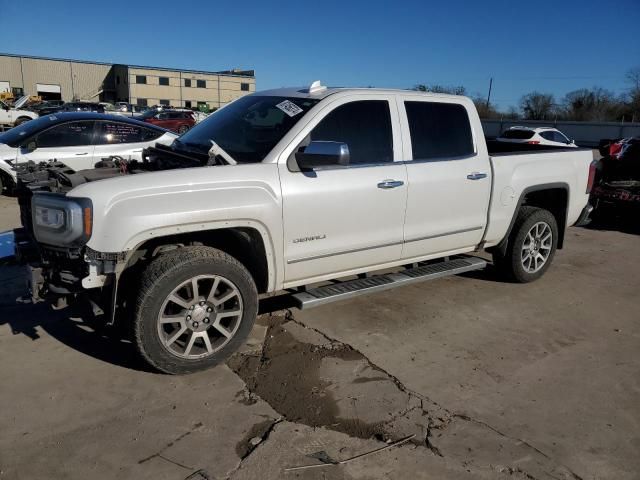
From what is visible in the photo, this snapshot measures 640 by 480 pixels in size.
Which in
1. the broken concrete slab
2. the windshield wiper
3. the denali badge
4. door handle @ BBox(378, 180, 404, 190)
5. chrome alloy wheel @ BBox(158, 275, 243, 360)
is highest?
the windshield wiper

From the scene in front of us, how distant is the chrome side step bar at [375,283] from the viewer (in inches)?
160

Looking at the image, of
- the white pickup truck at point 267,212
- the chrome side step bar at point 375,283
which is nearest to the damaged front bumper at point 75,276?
the white pickup truck at point 267,212

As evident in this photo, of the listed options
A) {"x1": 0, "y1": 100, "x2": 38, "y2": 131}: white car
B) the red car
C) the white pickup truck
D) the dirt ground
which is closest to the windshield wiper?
the white pickup truck

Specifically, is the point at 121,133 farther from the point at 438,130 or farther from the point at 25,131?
the point at 438,130

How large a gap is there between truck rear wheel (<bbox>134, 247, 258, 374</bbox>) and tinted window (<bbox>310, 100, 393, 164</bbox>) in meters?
1.27

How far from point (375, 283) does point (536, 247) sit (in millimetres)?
2357

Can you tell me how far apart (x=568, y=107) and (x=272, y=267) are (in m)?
62.4

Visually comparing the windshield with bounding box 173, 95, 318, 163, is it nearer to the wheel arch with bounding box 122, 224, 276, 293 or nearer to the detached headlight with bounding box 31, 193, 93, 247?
the wheel arch with bounding box 122, 224, 276, 293

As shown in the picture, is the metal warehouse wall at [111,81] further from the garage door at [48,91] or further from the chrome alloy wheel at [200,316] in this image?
the chrome alloy wheel at [200,316]

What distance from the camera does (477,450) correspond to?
301cm

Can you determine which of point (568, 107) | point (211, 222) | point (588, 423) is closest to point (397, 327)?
point (588, 423)

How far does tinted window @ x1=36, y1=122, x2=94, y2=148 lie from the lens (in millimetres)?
8742

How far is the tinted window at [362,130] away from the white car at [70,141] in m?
5.24

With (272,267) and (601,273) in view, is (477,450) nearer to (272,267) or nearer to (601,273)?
(272,267)
